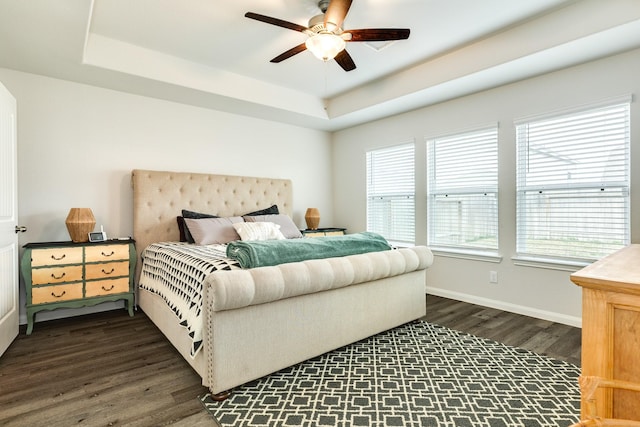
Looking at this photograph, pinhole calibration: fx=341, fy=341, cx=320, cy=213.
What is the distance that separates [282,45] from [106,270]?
2755 mm

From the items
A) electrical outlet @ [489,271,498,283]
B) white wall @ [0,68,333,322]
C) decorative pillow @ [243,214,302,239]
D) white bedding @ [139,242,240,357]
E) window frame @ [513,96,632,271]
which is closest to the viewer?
white bedding @ [139,242,240,357]

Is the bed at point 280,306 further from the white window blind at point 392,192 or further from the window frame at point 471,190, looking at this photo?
the white window blind at point 392,192

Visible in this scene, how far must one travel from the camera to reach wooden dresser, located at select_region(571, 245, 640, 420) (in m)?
1.02

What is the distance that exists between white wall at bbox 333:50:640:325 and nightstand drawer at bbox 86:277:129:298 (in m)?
3.45

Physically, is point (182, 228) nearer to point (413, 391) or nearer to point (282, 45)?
point (282, 45)

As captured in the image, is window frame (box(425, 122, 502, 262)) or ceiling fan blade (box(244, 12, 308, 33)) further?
window frame (box(425, 122, 502, 262))

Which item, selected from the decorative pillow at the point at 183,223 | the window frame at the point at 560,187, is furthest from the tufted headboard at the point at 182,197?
the window frame at the point at 560,187

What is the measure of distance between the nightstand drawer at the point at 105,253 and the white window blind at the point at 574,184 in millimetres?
4030

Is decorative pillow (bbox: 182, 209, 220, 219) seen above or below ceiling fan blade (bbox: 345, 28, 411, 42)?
below

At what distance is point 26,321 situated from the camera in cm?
325

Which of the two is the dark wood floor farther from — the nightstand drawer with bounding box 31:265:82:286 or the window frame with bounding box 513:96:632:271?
the window frame with bounding box 513:96:632:271

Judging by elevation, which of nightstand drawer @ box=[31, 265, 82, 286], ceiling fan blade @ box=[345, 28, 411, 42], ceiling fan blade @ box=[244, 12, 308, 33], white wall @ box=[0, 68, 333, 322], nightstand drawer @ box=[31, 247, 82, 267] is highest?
ceiling fan blade @ box=[244, 12, 308, 33]

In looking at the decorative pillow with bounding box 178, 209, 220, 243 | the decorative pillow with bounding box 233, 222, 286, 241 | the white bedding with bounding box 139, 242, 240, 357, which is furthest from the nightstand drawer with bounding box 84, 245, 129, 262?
the decorative pillow with bounding box 233, 222, 286, 241

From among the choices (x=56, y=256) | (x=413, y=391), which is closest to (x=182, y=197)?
(x=56, y=256)
